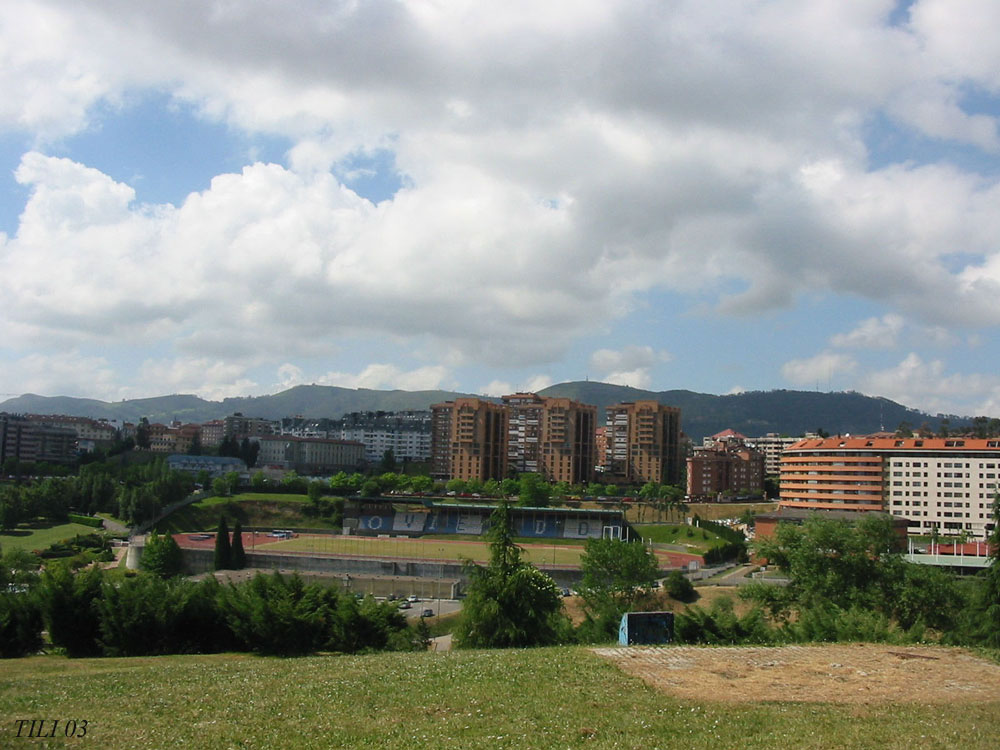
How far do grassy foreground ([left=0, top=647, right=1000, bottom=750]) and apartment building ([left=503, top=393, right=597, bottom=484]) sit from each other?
337 feet

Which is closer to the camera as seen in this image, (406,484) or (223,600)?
(223,600)

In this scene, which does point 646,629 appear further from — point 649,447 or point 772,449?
point 772,449

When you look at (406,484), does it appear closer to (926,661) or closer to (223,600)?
(223,600)

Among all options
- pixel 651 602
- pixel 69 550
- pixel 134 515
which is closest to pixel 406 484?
pixel 134 515

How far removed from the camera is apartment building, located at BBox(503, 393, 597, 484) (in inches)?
4562

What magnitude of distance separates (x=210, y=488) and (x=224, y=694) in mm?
88717

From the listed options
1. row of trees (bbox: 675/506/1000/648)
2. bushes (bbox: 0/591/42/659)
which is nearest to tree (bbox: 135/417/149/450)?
bushes (bbox: 0/591/42/659)

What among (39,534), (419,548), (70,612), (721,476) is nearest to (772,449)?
(721,476)

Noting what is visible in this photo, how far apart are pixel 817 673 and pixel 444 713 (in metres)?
6.70

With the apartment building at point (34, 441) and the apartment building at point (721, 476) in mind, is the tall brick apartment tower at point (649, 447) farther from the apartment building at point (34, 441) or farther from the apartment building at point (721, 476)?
the apartment building at point (34, 441)

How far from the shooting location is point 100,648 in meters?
18.9

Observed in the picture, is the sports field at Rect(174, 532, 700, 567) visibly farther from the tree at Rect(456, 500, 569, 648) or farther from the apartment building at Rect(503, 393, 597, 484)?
the apartment building at Rect(503, 393, 597, 484)

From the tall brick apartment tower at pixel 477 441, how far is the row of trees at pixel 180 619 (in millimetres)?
94946

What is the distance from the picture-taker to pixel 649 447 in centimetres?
11625
